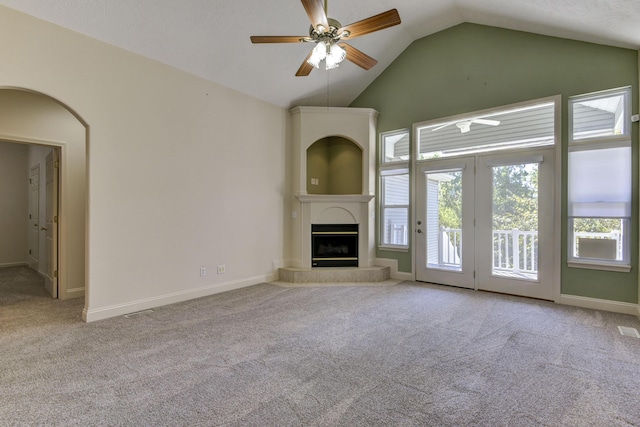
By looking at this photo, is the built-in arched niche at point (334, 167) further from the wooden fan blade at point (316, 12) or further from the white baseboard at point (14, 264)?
the white baseboard at point (14, 264)

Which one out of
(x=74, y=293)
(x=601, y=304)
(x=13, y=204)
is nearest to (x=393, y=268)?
(x=601, y=304)

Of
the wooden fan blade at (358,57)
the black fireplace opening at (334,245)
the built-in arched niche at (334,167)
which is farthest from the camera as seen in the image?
the built-in arched niche at (334,167)

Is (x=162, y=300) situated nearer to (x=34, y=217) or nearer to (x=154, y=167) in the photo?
(x=154, y=167)

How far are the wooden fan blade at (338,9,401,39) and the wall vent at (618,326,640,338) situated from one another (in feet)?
11.8

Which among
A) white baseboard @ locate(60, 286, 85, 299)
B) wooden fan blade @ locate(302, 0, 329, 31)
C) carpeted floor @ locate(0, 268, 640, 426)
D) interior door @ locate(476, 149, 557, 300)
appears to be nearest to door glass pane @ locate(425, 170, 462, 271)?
interior door @ locate(476, 149, 557, 300)

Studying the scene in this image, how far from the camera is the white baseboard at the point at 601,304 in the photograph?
3.63m

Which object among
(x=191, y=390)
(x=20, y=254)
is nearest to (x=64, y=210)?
(x=191, y=390)

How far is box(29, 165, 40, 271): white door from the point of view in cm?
611

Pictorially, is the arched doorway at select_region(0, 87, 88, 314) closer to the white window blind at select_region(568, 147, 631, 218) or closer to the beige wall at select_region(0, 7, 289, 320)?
the beige wall at select_region(0, 7, 289, 320)

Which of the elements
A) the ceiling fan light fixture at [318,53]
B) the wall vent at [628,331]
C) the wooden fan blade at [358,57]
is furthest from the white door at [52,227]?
the wall vent at [628,331]

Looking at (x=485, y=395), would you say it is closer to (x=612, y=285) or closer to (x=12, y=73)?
(x=612, y=285)

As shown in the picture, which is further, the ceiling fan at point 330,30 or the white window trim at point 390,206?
the white window trim at point 390,206

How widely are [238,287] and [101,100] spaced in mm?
2961

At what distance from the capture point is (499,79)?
14.9 feet
